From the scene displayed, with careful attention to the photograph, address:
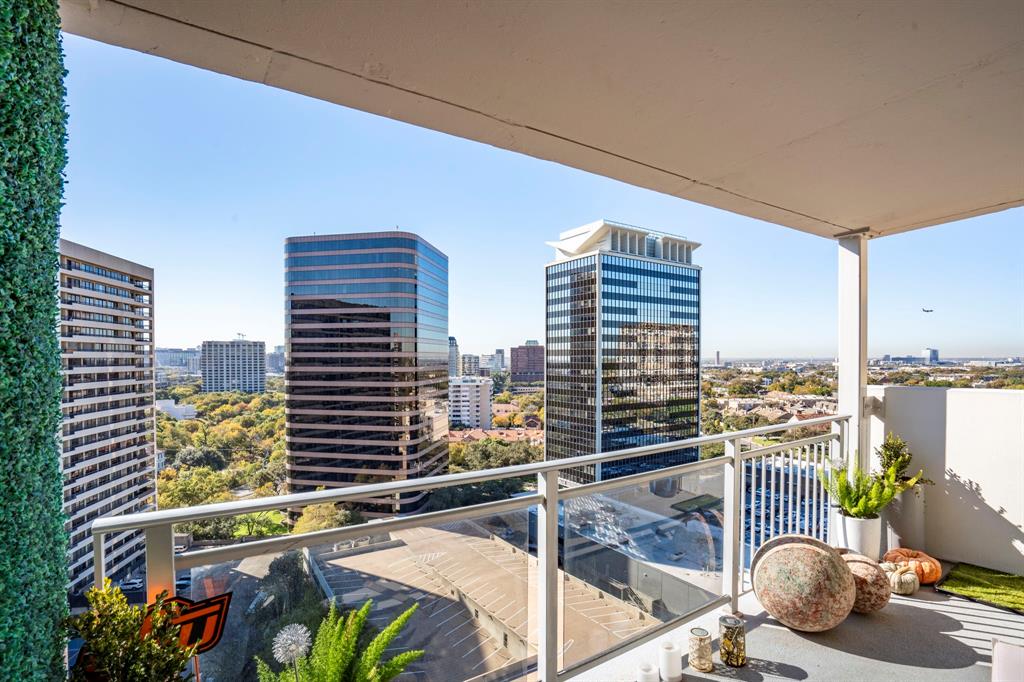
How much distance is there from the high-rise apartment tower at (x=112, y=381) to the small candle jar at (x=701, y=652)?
9.84 ft

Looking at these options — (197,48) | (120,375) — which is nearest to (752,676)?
(197,48)

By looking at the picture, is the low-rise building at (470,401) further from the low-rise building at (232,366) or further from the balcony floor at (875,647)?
the balcony floor at (875,647)

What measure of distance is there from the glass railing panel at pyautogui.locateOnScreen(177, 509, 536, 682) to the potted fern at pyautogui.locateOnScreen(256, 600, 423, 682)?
3 cm

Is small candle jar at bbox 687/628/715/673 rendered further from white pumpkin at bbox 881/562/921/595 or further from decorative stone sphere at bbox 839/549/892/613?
white pumpkin at bbox 881/562/921/595

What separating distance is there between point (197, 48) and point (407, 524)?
161 cm

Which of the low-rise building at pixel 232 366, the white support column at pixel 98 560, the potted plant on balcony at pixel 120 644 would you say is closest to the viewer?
the potted plant on balcony at pixel 120 644

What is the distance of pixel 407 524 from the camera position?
5.35 ft

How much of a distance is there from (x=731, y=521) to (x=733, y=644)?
63 cm

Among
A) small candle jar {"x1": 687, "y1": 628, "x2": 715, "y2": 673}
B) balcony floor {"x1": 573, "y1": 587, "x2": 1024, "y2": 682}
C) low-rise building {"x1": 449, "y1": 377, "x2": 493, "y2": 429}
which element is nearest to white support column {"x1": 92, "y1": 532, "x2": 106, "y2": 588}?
balcony floor {"x1": 573, "y1": 587, "x2": 1024, "y2": 682}

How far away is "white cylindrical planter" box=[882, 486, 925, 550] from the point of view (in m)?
3.30

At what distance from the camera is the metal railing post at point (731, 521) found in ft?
8.54

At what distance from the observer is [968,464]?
3.26 m

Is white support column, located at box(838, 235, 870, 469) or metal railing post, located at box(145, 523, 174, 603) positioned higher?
white support column, located at box(838, 235, 870, 469)

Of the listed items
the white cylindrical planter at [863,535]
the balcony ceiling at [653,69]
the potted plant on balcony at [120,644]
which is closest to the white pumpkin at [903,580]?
the white cylindrical planter at [863,535]
